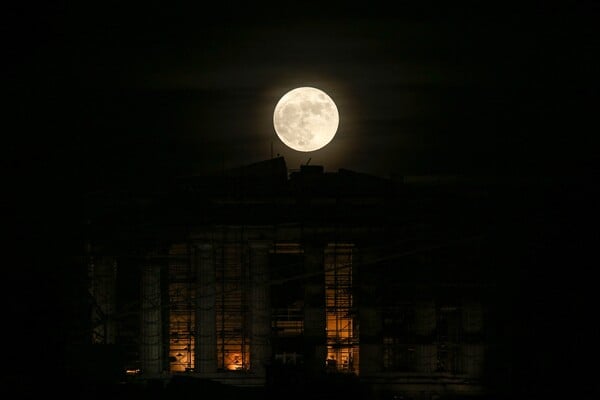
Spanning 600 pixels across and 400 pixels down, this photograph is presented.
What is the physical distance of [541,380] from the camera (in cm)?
2434

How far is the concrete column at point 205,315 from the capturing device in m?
33.7

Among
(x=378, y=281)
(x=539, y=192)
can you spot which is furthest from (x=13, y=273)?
(x=539, y=192)

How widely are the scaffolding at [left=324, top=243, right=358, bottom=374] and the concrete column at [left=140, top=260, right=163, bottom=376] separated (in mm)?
6185

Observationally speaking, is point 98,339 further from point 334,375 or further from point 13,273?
point 334,375

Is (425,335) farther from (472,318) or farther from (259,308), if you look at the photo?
(259,308)

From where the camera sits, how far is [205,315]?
34.0 m

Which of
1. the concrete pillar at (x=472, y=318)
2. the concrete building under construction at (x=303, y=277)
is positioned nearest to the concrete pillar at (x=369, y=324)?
the concrete building under construction at (x=303, y=277)

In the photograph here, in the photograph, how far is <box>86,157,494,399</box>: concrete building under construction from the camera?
99.6 feet

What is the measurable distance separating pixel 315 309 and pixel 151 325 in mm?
6020

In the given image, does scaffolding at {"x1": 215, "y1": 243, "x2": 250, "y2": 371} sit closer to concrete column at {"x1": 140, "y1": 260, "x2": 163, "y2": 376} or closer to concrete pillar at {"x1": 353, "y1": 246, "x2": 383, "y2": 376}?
concrete column at {"x1": 140, "y1": 260, "x2": 163, "y2": 376}

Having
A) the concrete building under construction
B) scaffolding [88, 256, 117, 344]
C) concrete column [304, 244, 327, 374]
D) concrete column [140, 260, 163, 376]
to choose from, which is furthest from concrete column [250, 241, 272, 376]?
scaffolding [88, 256, 117, 344]

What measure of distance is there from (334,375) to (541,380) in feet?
19.1

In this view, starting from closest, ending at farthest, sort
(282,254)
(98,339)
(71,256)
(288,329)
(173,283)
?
(71,256) < (98,339) < (173,283) < (288,329) < (282,254)

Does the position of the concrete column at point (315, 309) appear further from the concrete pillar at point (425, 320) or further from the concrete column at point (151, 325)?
the concrete column at point (151, 325)
